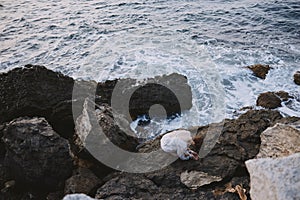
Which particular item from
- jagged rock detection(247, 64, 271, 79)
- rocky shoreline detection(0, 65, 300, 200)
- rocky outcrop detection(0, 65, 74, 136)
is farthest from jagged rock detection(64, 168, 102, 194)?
jagged rock detection(247, 64, 271, 79)

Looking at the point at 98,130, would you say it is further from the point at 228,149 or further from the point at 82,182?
the point at 228,149

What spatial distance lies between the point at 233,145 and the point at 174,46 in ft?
21.1

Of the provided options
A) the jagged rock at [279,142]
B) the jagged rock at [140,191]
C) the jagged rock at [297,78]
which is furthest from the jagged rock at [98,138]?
the jagged rock at [297,78]

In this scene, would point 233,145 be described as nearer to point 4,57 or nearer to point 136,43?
point 136,43

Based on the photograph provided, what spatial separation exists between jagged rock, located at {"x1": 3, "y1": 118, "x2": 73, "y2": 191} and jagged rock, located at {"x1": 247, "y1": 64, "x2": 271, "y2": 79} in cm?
585

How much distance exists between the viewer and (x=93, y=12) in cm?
1375

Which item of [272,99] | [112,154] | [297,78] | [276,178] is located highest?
[276,178]

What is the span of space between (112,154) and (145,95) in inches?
87.6

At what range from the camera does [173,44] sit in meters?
10.1

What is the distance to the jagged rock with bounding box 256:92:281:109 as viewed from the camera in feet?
20.9

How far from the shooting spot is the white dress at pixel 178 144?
378cm

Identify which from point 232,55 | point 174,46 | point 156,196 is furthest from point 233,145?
point 174,46

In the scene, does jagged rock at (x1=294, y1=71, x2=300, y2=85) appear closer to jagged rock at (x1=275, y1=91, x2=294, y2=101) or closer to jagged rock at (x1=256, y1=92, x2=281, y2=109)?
jagged rock at (x1=275, y1=91, x2=294, y2=101)

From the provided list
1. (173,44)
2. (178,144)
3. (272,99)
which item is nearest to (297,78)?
(272,99)
